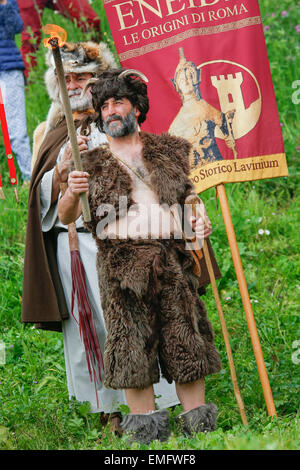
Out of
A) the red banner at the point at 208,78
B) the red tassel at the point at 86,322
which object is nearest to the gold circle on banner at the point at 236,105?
the red banner at the point at 208,78

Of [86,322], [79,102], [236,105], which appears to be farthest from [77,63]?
[86,322]

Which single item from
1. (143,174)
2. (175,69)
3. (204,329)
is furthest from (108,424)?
(175,69)

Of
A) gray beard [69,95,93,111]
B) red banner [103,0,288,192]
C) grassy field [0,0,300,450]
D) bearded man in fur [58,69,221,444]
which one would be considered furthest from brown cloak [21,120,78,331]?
bearded man in fur [58,69,221,444]

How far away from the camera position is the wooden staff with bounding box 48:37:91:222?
11.9ft

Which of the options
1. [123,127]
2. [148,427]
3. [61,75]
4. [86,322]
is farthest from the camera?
[86,322]

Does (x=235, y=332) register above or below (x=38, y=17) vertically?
below

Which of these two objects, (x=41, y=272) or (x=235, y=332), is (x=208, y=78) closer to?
(x=41, y=272)

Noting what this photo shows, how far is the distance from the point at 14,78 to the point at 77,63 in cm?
358

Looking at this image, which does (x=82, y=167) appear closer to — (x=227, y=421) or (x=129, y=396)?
(x=129, y=396)

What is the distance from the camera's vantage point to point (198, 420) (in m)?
3.87

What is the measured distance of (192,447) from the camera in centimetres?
373

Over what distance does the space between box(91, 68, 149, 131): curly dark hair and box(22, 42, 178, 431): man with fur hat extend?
0.79 m

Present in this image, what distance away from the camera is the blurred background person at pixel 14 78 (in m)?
8.36
